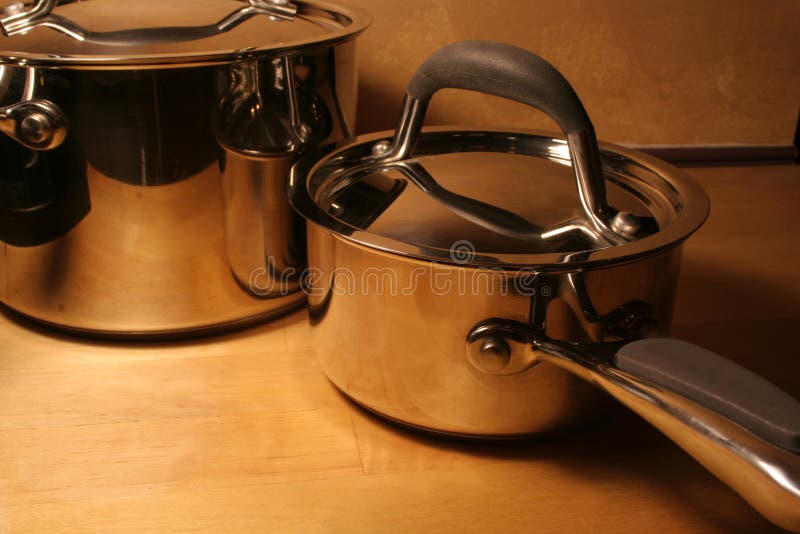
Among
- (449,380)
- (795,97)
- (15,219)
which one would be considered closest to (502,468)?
(449,380)

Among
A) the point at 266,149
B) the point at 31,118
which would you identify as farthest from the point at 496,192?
the point at 31,118

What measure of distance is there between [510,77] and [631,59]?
1.13ft

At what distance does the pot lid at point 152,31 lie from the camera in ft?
1.36

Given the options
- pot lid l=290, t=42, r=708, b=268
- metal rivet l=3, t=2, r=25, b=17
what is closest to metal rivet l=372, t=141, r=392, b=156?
pot lid l=290, t=42, r=708, b=268

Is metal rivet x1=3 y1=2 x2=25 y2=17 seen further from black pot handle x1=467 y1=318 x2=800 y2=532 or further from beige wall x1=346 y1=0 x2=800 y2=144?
black pot handle x1=467 y1=318 x2=800 y2=532

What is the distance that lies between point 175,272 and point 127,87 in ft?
0.34

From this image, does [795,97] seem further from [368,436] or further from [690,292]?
[368,436]

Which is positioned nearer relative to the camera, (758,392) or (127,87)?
(758,392)

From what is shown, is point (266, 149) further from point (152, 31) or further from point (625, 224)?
point (625, 224)

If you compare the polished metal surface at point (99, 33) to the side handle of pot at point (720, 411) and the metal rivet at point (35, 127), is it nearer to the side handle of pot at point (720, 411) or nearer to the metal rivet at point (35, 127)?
the metal rivet at point (35, 127)

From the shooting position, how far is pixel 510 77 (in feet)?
1.33

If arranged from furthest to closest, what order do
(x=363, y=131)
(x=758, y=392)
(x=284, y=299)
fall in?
(x=363, y=131) → (x=284, y=299) → (x=758, y=392)

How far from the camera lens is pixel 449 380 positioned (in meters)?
0.37

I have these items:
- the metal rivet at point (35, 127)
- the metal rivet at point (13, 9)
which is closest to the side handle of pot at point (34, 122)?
the metal rivet at point (35, 127)
